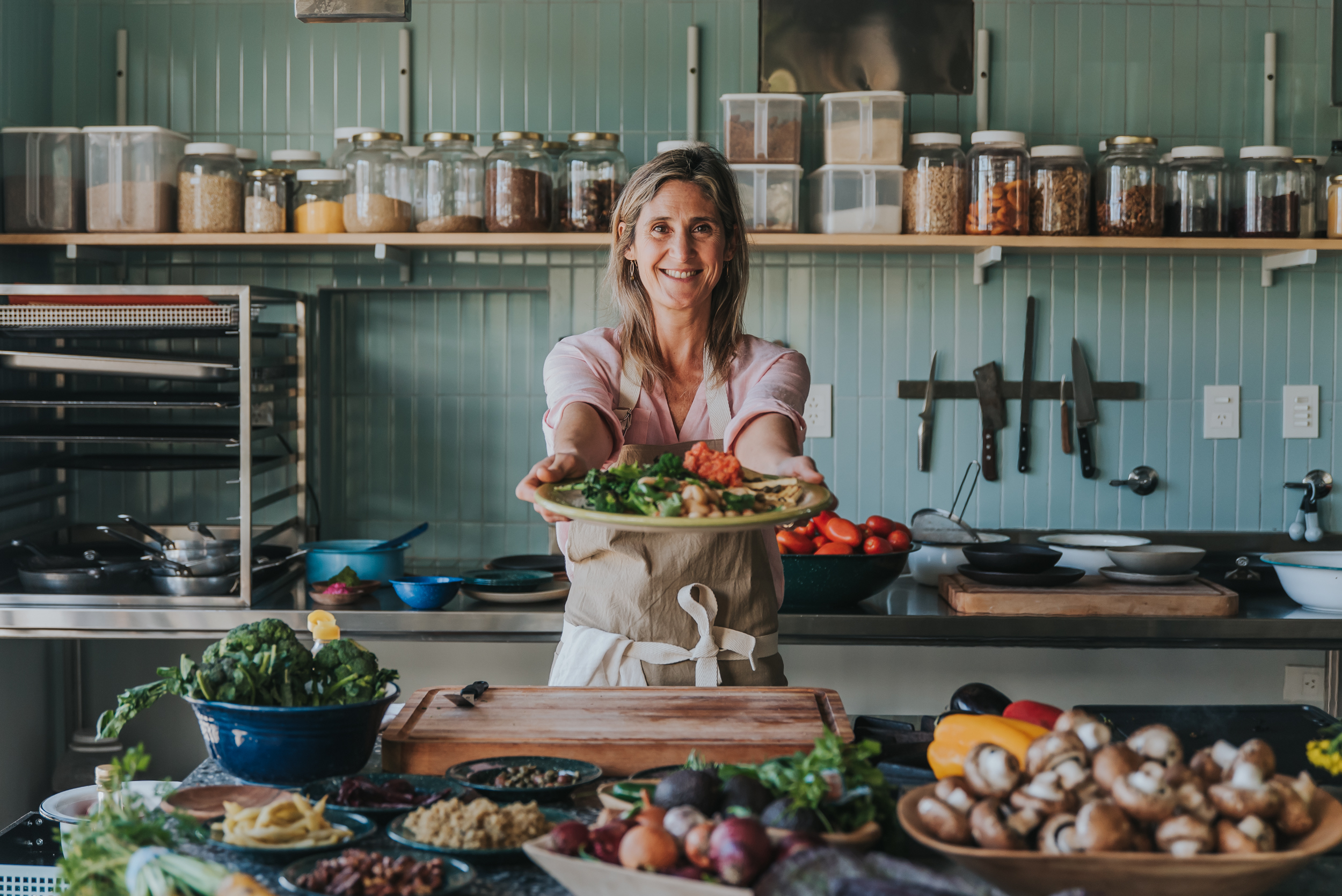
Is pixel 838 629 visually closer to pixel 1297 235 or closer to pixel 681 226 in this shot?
pixel 681 226

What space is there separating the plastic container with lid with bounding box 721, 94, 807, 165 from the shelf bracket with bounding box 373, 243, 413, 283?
884mm

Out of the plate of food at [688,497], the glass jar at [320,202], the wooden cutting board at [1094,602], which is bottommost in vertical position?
the wooden cutting board at [1094,602]

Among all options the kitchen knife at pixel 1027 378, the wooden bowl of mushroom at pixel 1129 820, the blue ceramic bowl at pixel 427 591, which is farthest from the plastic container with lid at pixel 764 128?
the wooden bowl of mushroom at pixel 1129 820

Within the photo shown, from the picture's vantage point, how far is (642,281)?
192cm

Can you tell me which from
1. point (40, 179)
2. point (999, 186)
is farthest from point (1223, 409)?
point (40, 179)

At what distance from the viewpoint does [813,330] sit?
3.21 m

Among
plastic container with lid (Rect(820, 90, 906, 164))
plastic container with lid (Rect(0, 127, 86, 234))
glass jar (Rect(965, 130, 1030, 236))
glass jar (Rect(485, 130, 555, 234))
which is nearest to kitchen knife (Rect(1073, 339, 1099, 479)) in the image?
glass jar (Rect(965, 130, 1030, 236))

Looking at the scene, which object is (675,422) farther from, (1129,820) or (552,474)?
(1129,820)

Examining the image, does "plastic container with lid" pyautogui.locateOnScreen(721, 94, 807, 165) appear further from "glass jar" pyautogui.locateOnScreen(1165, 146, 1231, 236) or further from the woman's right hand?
the woman's right hand

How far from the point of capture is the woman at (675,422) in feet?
5.93

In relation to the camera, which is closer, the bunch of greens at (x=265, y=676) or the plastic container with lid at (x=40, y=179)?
the bunch of greens at (x=265, y=676)

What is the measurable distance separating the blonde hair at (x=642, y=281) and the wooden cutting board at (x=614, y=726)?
0.54 metres

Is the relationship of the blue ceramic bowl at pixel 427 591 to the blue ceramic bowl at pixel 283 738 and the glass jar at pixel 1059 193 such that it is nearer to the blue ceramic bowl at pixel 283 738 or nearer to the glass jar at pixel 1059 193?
the blue ceramic bowl at pixel 283 738

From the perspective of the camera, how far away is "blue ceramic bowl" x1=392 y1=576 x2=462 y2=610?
2641mm
